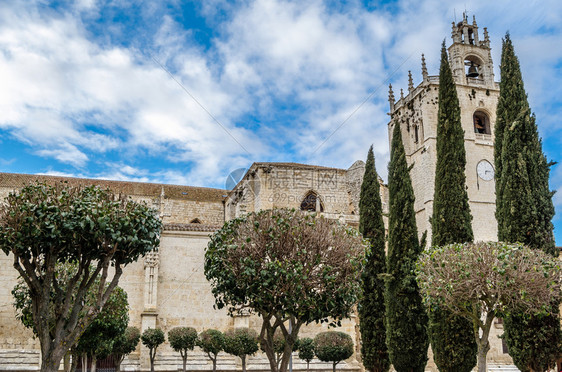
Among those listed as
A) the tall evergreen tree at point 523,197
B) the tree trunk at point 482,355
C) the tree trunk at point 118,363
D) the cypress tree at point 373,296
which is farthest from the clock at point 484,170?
the tree trunk at point 118,363

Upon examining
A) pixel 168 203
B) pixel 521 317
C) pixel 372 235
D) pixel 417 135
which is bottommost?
pixel 521 317

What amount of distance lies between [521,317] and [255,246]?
683 centimetres

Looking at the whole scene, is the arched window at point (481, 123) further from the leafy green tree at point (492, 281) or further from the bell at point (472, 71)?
the leafy green tree at point (492, 281)

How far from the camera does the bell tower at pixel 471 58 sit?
34594 mm

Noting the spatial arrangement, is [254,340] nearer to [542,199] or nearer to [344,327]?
[344,327]

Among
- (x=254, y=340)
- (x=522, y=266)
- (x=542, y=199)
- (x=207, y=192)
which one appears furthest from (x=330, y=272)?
(x=207, y=192)

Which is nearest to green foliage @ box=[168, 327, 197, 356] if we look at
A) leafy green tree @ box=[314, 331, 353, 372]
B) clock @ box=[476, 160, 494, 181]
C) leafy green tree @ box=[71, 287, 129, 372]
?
leafy green tree @ box=[71, 287, 129, 372]

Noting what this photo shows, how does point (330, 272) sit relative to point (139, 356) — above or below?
above

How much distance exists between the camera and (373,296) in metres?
16.7

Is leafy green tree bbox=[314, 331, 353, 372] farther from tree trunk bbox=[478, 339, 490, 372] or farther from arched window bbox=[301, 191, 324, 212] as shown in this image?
arched window bbox=[301, 191, 324, 212]

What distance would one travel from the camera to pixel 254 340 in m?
18.7

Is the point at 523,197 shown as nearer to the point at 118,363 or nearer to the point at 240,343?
the point at 240,343

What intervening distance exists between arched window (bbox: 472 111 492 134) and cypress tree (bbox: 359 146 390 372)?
20.3 m

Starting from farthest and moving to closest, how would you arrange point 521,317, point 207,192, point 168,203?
point 207,192 → point 168,203 → point 521,317
